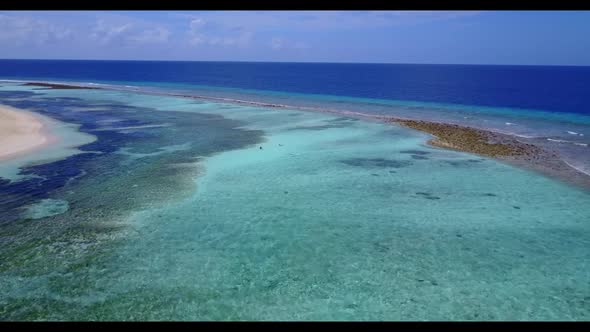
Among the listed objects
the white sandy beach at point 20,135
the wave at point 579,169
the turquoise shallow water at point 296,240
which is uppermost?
the wave at point 579,169

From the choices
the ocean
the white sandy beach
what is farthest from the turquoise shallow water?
the white sandy beach

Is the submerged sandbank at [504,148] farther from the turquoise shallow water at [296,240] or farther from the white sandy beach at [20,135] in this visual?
the white sandy beach at [20,135]

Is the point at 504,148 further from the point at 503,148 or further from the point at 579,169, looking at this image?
the point at 579,169

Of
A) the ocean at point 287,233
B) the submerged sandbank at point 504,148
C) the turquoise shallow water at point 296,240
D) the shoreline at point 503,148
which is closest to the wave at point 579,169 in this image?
the shoreline at point 503,148

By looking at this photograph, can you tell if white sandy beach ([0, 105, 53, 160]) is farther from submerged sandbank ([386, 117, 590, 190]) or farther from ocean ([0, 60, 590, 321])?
submerged sandbank ([386, 117, 590, 190])

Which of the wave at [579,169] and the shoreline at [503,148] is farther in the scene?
the wave at [579,169]
